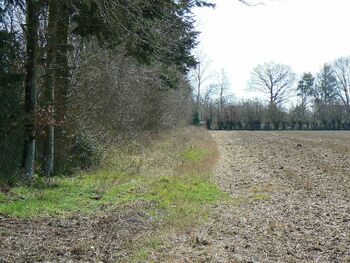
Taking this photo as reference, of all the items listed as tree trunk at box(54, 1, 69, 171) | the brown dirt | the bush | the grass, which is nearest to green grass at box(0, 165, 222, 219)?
the grass

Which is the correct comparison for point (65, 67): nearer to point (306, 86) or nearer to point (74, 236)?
point (74, 236)

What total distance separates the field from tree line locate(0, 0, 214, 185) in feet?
4.14

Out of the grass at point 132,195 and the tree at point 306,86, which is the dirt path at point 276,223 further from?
the tree at point 306,86

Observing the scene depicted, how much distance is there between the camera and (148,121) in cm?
3061

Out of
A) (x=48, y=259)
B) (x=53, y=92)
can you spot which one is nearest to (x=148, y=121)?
(x=53, y=92)

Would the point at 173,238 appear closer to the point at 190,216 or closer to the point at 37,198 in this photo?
the point at 190,216

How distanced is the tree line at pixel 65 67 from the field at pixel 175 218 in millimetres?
1262

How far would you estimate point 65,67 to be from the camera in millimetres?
14797

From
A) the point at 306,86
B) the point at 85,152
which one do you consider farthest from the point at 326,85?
the point at 85,152

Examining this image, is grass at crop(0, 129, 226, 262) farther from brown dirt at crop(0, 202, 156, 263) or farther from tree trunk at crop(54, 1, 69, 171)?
tree trunk at crop(54, 1, 69, 171)

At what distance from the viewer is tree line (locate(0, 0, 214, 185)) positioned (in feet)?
35.2

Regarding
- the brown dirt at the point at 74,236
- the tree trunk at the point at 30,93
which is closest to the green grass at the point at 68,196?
the brown dirt at the point at 74,236

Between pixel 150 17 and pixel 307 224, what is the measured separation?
5848 millimetres

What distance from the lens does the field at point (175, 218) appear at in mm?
7055
